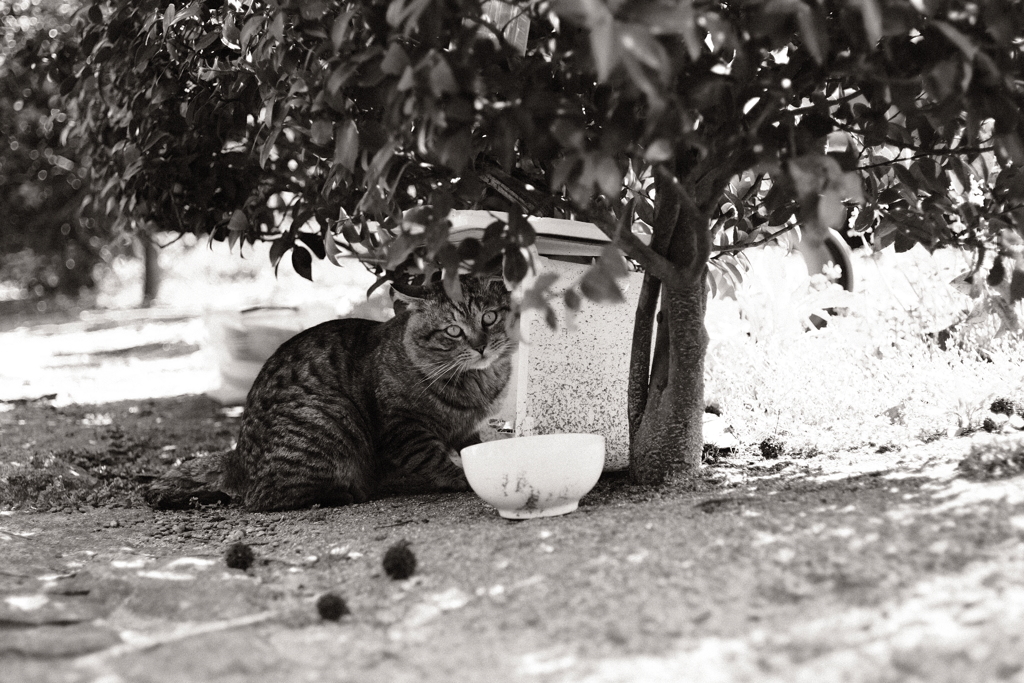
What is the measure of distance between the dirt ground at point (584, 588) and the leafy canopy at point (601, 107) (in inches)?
27.5

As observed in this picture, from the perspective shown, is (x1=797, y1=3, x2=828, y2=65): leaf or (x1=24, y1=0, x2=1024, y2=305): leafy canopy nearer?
(x1=797, y1=3, x2=828, y2=65): leaf

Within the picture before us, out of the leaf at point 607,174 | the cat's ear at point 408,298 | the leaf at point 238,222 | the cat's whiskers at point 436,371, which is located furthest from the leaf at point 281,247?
the leaf at point 607,174

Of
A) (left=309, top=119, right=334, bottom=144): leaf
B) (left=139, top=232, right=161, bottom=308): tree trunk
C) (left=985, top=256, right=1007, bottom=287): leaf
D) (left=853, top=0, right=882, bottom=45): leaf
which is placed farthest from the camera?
(left=139, top=232, right=161, bottom=308): tree trunk

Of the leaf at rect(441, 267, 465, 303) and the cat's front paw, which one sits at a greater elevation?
the leaf at rect(441, 267, 465, 303)

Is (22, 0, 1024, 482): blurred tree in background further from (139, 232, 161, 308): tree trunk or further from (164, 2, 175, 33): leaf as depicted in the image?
(139, 232, 161, 308): tree trunk

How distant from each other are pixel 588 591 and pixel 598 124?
1.21 meters

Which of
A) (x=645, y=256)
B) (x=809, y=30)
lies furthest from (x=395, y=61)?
(x=645, y=256)

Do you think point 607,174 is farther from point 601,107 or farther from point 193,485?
point 193,485

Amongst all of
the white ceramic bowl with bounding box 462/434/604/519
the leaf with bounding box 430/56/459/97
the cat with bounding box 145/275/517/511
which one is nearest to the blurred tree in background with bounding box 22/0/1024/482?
the leaf with bounding box 430/56/459/97

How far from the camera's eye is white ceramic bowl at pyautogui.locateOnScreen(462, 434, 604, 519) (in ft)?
9.18

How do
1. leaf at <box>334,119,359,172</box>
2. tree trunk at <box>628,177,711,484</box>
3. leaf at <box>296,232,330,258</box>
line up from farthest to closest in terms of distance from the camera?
leaf at <box>296,232,330,258</box>
tree trunk at <box>628,177,711,484</box>
leaf at <box>334,119,359,172</box>

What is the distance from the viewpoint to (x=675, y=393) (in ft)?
10.4

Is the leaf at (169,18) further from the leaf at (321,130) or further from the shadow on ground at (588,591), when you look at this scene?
the shadow on ground at (588,591)

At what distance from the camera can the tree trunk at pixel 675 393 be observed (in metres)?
3.15
